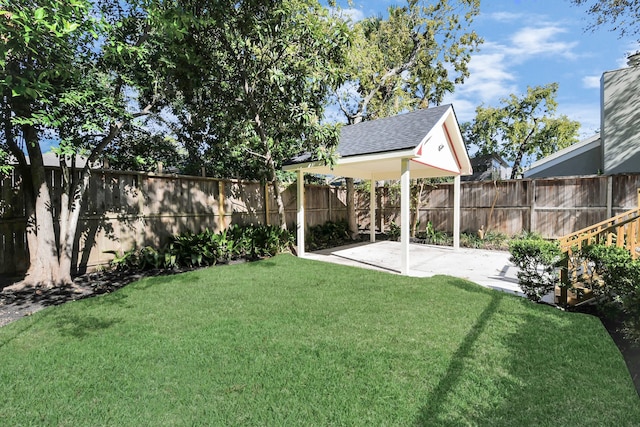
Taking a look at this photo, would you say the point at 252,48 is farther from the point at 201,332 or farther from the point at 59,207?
the point at 201,332

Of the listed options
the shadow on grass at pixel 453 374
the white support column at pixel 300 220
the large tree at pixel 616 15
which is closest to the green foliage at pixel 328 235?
the white support column at pixel 300 220

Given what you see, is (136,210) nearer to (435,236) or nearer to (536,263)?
(536,263)

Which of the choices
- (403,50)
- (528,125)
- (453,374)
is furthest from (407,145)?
(528,125)

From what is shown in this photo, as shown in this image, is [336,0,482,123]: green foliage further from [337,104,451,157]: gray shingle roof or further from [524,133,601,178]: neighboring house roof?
[524,133,601,178]: neighboring house roof

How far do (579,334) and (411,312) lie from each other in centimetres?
189

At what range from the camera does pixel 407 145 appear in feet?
21.7

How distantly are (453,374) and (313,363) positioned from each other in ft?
4.17

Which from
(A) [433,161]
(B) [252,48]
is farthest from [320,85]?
(A) [433,161]

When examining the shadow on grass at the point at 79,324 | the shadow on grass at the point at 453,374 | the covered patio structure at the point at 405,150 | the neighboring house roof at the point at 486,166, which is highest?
the neighboring house roof at the point at 486,166

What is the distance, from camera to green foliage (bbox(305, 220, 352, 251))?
36.4 ft

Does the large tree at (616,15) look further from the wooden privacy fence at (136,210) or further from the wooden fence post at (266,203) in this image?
the wooden privacy fence at (136,210)

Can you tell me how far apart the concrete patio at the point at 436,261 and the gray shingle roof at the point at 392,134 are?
2762 millimetres

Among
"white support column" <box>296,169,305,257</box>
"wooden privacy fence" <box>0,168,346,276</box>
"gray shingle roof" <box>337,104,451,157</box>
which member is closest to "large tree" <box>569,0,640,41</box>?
"gray shingle roof" <box>337,104,451,157</box>

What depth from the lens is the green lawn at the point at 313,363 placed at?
7.66ft
